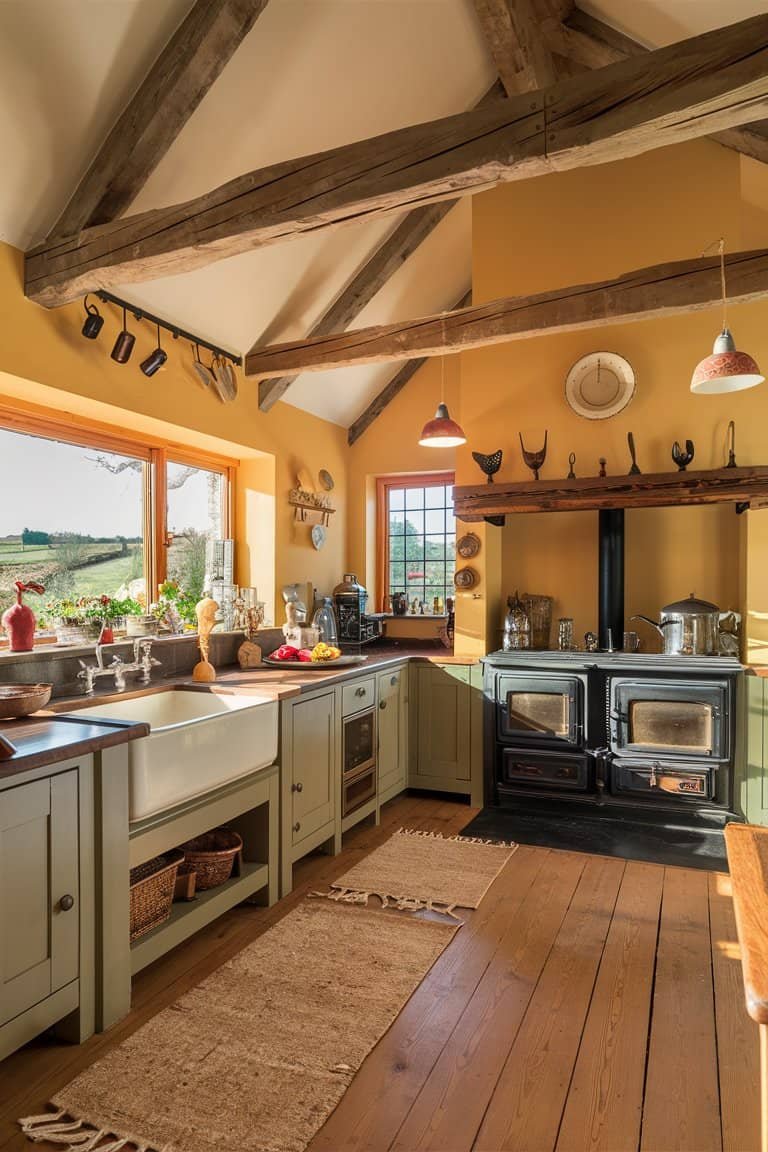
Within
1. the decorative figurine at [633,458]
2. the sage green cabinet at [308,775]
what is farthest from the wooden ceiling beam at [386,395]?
the sage green cabinet at [308,775]

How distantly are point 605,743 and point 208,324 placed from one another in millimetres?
3075

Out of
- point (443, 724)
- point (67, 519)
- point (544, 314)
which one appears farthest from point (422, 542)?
point (67, 519)

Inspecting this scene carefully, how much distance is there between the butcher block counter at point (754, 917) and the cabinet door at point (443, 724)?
261 cm

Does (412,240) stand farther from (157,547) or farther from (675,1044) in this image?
(675,1044)

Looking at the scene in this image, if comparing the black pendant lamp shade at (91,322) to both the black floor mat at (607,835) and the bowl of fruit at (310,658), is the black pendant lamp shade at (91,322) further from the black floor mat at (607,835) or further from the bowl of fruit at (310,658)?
the black floor mat at (607,835)

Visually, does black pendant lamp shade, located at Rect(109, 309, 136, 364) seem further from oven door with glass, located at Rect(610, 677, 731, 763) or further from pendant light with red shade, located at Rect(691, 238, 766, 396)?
oven door with glass, located at Rect(610, 677, 731, 763)

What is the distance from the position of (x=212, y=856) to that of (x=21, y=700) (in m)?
0.90

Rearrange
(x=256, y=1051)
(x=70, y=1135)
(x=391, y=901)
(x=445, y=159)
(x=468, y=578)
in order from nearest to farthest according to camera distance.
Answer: (x=70, y=1135)
(x=256, y=1051)
(x=445, y=159)
(x=391, y=901)
(x=468, y=578)

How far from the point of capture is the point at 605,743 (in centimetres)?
387

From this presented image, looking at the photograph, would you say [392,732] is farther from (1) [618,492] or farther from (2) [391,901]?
(1) [618,492]

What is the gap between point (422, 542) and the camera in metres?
5.54

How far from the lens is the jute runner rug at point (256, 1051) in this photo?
5.45 ft

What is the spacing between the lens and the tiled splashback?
Answer: 2.68m

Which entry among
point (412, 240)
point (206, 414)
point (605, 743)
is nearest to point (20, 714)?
→ point (206, 414)
